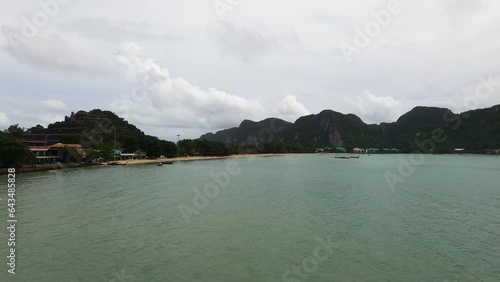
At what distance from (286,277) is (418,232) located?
14318 millimetres

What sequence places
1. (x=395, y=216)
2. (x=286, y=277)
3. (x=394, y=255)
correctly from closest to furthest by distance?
1. (x=286, y=277)
2. (x=394, y=255)
3. (x=395, y=216)

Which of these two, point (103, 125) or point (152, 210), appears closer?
point (152, 210)

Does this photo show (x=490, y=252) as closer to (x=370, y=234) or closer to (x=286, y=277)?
(x=370, y=234)

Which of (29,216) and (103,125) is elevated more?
(103,125)

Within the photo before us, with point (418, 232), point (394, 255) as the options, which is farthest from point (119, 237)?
point (418, 232)

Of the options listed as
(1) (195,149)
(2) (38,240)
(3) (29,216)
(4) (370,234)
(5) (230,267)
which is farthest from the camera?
(1) (195,149)

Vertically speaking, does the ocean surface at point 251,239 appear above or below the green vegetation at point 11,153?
below

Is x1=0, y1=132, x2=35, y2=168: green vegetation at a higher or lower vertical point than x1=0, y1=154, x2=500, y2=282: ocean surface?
higher

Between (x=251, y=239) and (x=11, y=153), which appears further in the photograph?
(x=11, y=153)

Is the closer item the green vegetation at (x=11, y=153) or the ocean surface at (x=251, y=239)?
the ocean surface at (x=251, y=239)

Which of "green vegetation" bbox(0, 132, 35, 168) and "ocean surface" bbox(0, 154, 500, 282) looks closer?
"ocean surface" bbox(0, 154, 500, 282)

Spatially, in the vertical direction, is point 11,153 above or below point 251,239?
above

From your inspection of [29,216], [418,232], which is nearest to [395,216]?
[418,232]

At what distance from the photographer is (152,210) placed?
31906 millimetres
